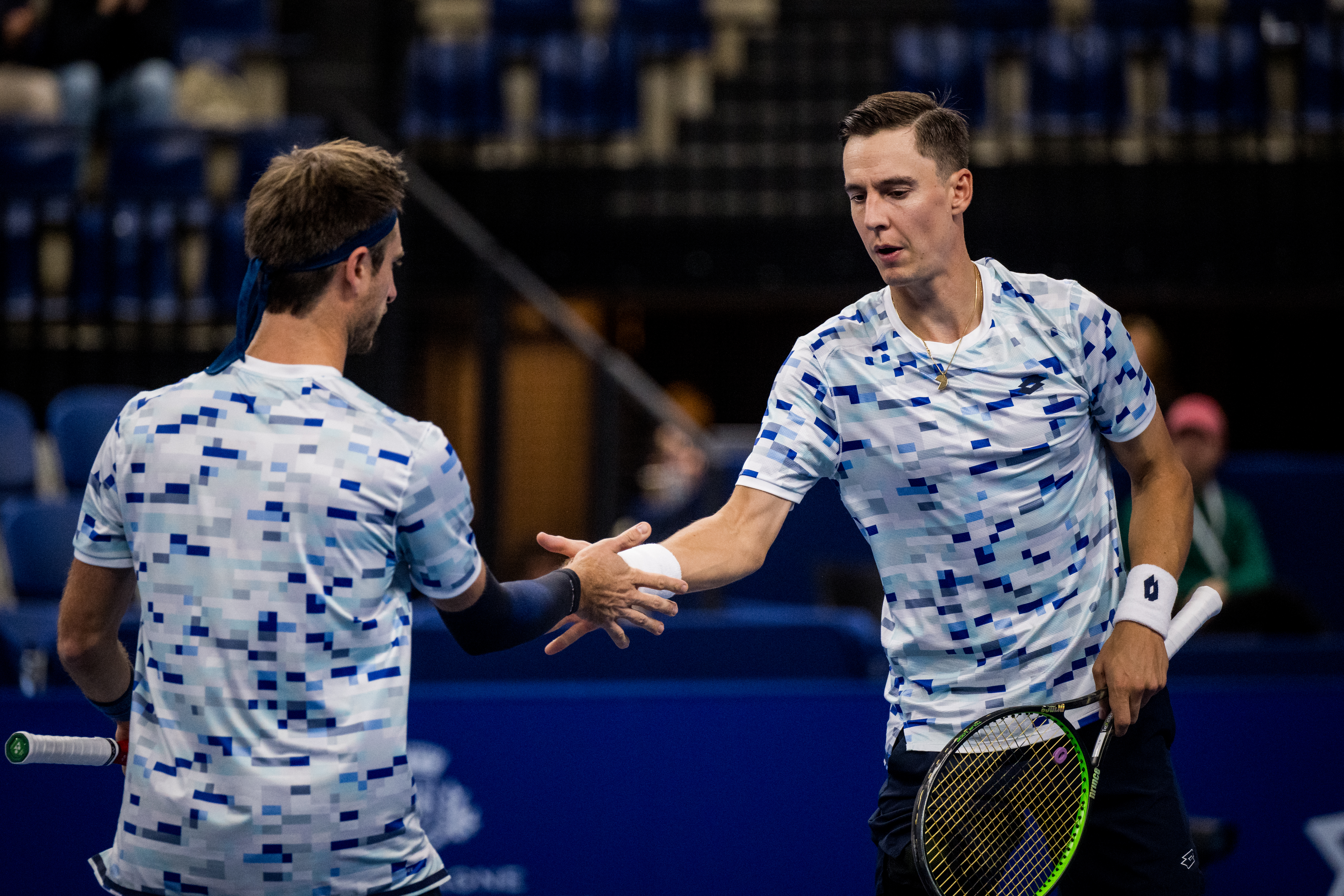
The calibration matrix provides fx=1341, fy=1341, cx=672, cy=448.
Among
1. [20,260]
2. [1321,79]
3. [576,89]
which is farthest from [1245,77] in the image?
[20,260]

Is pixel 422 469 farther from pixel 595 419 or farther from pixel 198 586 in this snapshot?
pixel 595 419

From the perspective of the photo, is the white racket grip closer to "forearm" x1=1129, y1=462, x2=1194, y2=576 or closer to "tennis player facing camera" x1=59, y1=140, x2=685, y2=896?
"forearm" x1=1129, y1=462, x2=1194, y2=576

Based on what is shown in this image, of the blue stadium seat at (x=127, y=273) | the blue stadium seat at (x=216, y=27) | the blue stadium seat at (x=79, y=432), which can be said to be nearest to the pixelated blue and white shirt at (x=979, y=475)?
the blue stadium seat at (x=79, y=432)

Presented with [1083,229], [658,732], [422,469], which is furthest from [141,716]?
[1083,229]

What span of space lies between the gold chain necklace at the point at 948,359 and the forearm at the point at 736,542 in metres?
0.36

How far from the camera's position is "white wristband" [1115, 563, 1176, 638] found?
2244 mm

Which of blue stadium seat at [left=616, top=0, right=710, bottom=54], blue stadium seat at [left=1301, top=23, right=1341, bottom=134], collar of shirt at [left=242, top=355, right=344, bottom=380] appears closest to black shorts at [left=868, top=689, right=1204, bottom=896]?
collar of shirt at [left=242, top=355, right=344, bottom=380]

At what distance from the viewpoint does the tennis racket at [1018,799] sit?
2.19 metres

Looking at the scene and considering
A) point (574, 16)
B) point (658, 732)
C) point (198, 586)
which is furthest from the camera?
point (574, 16)

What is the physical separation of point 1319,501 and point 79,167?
714 cm

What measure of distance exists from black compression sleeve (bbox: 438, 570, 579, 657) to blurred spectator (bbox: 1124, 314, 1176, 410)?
3188 mm

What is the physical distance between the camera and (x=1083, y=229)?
973 centimetres

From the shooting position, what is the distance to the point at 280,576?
1800 mm

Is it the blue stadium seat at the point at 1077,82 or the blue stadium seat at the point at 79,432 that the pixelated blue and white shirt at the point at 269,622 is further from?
the blue stadium seat at the point at 1077,82
